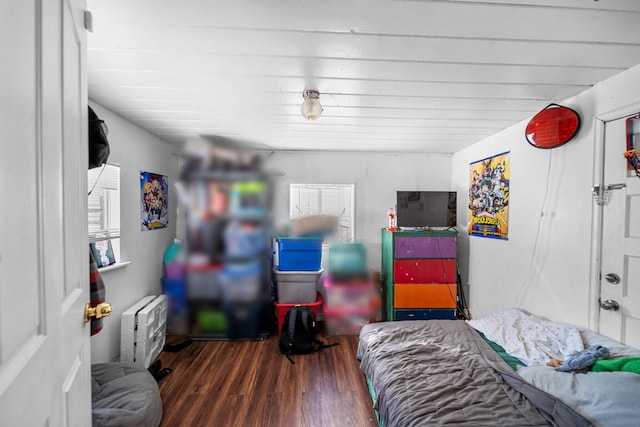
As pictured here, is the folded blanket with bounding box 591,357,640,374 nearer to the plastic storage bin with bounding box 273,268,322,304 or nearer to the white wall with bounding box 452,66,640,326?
the white wall with bounding box 452,66,640,326

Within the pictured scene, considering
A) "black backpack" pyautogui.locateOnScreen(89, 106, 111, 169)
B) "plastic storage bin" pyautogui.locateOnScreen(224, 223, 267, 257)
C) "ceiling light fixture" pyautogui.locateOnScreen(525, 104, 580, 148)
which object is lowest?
"plastic storage bin" pyautogui.locateOnScreen(224, 223, 267, 257)

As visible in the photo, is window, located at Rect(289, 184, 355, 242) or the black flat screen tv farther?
window, located at Rect(289, 184, 355, 242)

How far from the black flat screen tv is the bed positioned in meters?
1.00

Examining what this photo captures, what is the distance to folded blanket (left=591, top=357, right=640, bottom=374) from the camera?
1090mm

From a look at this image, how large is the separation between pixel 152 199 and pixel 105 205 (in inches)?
13.5

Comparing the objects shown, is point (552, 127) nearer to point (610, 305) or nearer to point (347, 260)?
point (610, 305)

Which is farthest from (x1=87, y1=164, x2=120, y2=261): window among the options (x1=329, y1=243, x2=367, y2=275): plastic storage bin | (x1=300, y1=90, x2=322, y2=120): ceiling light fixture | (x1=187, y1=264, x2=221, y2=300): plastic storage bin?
(x1=329, y1=243, x2=367, y2=275): plastic storage bin

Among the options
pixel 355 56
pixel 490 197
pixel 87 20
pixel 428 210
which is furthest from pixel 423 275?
pixel 87 20

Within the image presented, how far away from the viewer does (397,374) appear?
1350 millimetres

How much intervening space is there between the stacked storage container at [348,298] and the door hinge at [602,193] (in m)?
1.70

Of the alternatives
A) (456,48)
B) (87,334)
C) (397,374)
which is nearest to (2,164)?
(87,334)

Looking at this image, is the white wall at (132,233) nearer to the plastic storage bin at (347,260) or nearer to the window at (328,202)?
the window at (328,202)

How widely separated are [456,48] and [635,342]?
1.68m

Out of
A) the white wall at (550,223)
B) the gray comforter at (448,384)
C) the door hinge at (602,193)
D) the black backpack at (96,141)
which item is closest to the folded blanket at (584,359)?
the gray comforter at (448,384)
